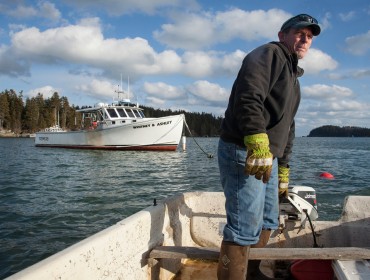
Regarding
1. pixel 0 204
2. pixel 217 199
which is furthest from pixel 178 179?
pixel 217 199

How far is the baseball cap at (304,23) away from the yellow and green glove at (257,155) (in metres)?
0.82

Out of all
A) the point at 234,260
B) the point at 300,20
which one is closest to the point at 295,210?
the point at 234,260

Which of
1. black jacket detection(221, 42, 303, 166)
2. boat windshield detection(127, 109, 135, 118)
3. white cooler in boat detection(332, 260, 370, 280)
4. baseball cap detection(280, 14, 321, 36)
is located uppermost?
boat windshield detection(127, 109, 135, 118)

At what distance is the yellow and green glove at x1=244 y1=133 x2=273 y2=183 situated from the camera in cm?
215

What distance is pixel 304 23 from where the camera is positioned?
7.89ft

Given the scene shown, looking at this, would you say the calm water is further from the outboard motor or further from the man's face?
the man's face

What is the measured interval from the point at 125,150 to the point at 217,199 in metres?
29.2

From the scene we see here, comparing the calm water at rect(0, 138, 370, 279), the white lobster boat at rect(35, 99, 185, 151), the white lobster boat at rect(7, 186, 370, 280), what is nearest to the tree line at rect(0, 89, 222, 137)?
the white lobster boat at rect(35, 99, 185, 151)

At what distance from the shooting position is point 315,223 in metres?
3.73

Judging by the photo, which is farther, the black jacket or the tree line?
the tree line

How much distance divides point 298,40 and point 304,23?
121 millimetres

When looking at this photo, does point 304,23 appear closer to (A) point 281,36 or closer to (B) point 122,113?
(A) point 281,36

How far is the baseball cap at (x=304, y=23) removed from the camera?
2.41 meters

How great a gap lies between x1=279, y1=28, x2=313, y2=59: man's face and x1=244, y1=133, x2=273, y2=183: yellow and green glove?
2.39 feet
